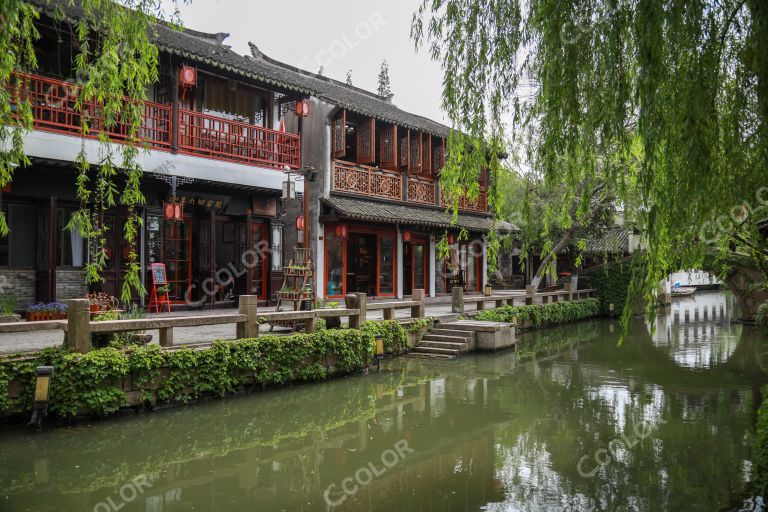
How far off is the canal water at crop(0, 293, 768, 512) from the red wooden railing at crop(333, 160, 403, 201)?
696 centimetres

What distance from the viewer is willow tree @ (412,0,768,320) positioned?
3.47 m

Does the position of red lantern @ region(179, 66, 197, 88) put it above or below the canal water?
above

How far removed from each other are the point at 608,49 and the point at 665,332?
1421 cm

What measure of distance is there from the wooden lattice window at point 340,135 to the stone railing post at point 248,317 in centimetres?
726

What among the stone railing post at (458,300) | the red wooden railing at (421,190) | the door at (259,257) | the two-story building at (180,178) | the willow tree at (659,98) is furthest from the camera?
the red wooden railing at (421,190)

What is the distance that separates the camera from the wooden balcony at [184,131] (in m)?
9.17

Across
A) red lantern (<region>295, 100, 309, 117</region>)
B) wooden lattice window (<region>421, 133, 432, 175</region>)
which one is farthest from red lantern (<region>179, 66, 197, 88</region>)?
wooden lattice window (<region>421, 133, 432, 175</region>)

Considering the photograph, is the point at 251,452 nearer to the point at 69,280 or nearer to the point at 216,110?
the point at 69,280

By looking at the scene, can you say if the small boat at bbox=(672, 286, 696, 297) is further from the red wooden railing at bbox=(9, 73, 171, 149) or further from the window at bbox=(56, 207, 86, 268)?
the window at bbox=(56, 207, 86, 268)
